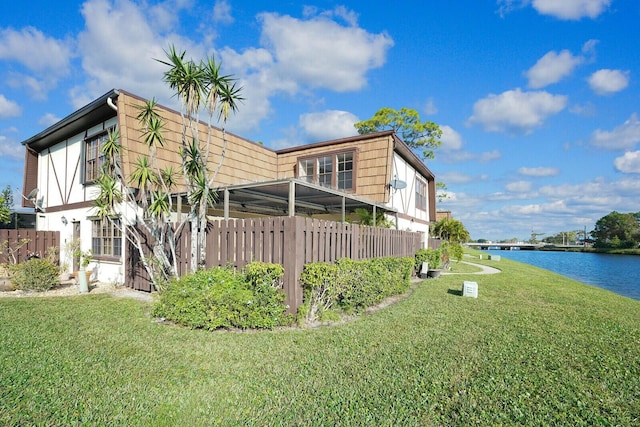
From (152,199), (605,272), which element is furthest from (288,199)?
(605,272)

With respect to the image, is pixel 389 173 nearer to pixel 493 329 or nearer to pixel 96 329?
pixel 493 329

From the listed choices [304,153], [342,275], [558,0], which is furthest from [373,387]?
[304,153]

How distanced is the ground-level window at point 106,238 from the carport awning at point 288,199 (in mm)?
3373

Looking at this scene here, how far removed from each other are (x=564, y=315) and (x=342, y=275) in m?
4.75

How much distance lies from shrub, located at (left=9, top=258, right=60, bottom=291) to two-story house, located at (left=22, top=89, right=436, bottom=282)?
1.62 metres

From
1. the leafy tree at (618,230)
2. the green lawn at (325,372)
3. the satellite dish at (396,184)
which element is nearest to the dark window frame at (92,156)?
the green lawn at (325,372)

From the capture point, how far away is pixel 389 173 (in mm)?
12648

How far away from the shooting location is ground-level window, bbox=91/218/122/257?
35.0 feet

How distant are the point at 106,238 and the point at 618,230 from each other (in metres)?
76.6

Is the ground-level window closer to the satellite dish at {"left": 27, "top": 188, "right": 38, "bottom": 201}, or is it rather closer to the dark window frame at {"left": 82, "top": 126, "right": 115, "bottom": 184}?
the dark window frame at {"left": 82, "top": 126, "right": 115, "bottom": 184}

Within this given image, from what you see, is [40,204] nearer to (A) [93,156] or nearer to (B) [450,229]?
(A) [93,156]

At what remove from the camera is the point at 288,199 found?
449 inches

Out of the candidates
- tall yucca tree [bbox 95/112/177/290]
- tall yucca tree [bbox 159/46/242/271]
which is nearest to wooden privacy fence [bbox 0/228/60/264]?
tall yucca tree [bbox 95/112/177/290]

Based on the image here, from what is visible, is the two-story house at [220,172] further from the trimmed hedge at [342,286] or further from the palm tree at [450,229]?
the palm tree at [450,229]
